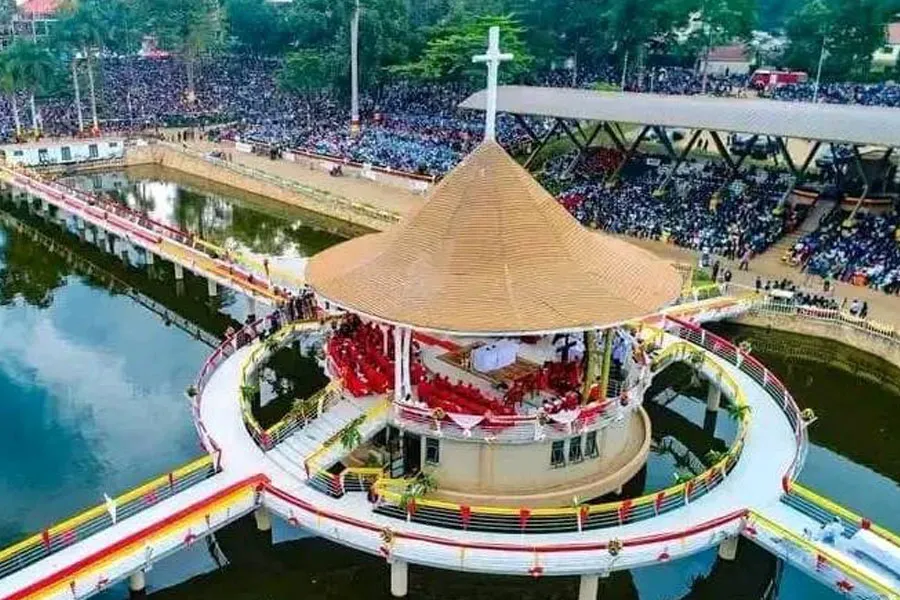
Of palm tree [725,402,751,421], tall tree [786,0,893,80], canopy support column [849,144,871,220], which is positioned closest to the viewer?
palm tree [725,402,751,421]

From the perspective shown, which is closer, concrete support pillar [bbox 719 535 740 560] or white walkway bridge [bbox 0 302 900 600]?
white walkway bridge [bbox 0 302 900 600]

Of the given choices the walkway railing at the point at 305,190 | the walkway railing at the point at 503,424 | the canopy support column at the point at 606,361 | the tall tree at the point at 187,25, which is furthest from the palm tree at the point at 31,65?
the canopy support column at the point at 606,361

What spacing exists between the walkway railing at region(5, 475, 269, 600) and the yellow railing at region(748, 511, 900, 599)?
44.9 feet

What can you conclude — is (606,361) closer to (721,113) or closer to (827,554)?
(827,554)

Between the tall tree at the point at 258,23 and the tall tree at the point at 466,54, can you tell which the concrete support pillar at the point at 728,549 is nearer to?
the tall tree at the point at 466,54

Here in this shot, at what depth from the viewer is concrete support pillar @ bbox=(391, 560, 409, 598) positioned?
79.3ft

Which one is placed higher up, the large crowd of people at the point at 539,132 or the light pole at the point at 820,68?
the light pole at the point at 820,68

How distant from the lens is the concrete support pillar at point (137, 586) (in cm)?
2434

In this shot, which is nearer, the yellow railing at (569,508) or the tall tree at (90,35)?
the yellow railing at (569,508)

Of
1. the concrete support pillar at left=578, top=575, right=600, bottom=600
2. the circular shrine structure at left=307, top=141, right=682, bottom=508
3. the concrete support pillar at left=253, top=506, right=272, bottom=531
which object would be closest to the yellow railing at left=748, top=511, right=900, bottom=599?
the concrete support pillar at left=578, top=575, right=600, bottom=600

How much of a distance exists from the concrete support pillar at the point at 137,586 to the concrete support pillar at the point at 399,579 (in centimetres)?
684

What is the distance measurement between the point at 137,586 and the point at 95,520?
2.37 m

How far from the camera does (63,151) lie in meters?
80.2

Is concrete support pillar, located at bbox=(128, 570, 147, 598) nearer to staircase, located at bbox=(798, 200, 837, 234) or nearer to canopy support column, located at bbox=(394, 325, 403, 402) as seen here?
canopy support column, located at bbox=(394, 325, 403, 402)
